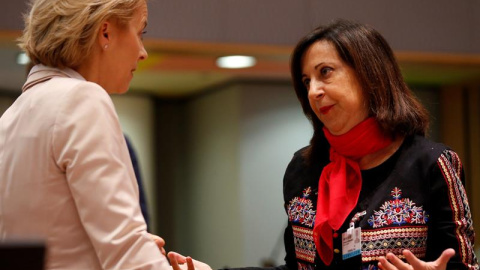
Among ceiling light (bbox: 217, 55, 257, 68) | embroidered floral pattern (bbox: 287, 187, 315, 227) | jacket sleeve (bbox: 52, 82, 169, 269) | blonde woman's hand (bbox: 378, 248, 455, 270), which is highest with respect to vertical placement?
ceiling light (bbox: 217, 55, 257, 68)

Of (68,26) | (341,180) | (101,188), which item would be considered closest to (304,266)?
(341,180)

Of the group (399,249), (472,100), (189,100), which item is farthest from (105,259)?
(189,100)

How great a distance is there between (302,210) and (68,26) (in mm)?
983

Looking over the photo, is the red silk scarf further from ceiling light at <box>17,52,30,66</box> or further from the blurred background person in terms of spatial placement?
ceiling light at <box>17,52,30,66</box>

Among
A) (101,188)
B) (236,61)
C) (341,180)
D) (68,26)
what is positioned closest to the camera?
(101,188)

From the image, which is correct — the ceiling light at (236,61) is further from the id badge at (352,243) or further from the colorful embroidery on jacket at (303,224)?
the id badge at (352,243)

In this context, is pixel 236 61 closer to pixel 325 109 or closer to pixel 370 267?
pixel 325 109

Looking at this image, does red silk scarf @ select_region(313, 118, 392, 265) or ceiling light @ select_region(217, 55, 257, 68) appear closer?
red silk scarf @ select_region(313, 118, 392, 265)

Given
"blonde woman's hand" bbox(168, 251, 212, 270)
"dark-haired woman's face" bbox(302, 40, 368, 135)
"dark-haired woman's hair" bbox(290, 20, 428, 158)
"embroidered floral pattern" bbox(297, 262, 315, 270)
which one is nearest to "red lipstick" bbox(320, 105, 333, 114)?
"dark-haired woman's face" bbox(302, 40, 368, 135)

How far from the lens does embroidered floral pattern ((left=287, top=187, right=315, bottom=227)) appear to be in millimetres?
2326

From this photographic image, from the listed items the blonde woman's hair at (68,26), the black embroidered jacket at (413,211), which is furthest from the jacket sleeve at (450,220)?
the blonde woman's hair at (68,26)

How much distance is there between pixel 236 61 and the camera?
5051mm

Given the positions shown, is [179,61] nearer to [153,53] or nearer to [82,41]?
[153,53]

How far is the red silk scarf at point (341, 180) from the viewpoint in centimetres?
222
